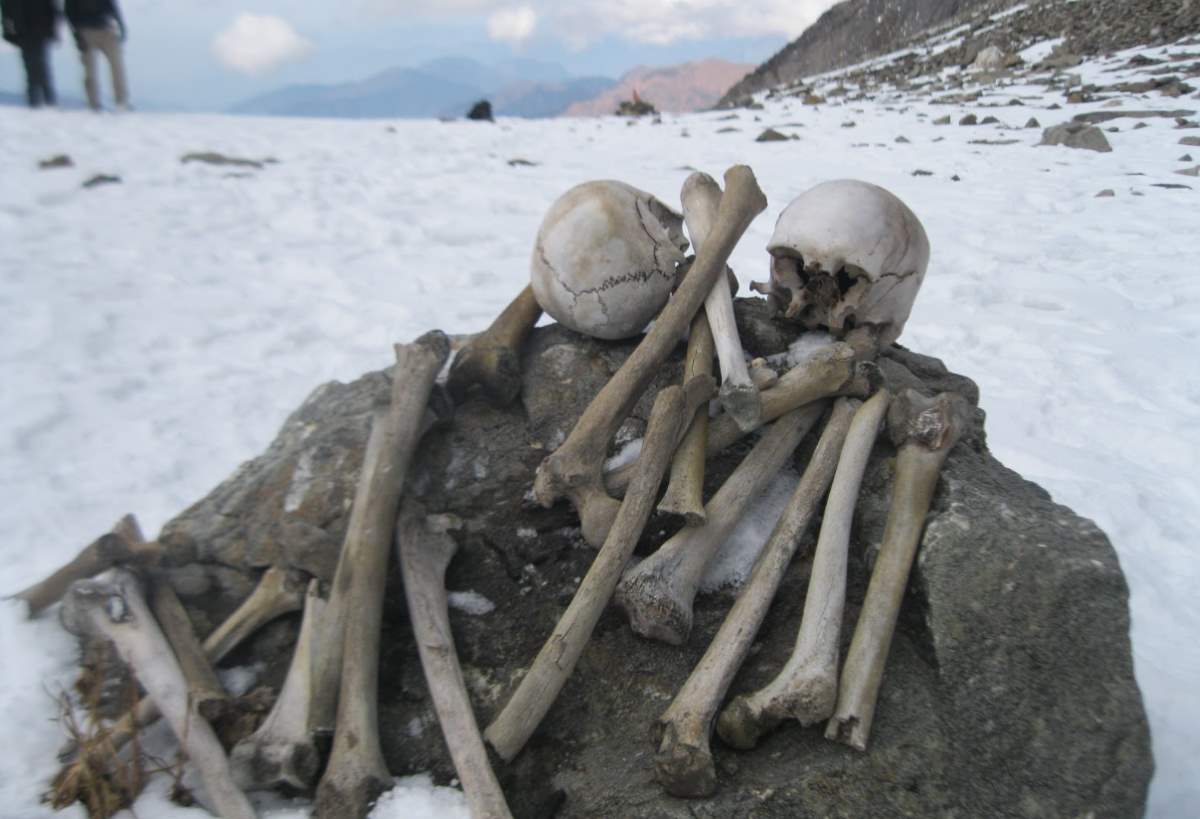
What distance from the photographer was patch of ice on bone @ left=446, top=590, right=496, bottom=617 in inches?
94.8

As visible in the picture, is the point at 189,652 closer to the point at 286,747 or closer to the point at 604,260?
the point at 286,747

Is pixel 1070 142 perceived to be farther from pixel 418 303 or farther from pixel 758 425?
pixel 758 425

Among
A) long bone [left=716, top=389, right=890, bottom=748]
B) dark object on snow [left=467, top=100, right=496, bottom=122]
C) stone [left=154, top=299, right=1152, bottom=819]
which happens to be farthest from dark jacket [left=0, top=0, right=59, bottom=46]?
long bone [left=716, top=389, right=890, bottom=748]

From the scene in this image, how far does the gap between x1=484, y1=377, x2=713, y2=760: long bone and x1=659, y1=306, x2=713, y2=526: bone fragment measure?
0.05 metres

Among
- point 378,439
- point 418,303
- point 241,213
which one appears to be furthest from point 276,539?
point 241,213

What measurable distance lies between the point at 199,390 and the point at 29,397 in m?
0.84

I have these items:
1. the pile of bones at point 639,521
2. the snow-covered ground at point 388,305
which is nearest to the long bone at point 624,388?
the pile of bones at point 639,521

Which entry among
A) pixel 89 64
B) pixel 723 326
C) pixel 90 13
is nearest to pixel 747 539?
pixel 723 326

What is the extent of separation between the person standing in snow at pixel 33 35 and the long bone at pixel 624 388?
1173 centimetres

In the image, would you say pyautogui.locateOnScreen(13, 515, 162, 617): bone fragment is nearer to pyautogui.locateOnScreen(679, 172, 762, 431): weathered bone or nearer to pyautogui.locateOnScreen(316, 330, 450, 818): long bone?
pyautogui.locateOnScreen(316, 330, 450, 818): long bone

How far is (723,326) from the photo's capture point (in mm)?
2713

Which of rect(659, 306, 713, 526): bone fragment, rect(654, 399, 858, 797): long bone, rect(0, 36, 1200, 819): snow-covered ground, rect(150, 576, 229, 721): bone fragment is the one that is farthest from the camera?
rect(0, 36, 1200, 819): snow-covered ground

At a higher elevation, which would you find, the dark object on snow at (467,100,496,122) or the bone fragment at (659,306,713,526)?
the dark object on snow at (467,100,496,122)

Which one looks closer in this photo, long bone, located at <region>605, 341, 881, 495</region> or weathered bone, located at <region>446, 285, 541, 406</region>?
long bone, located at <region>605, 341, 881, 495</region>
